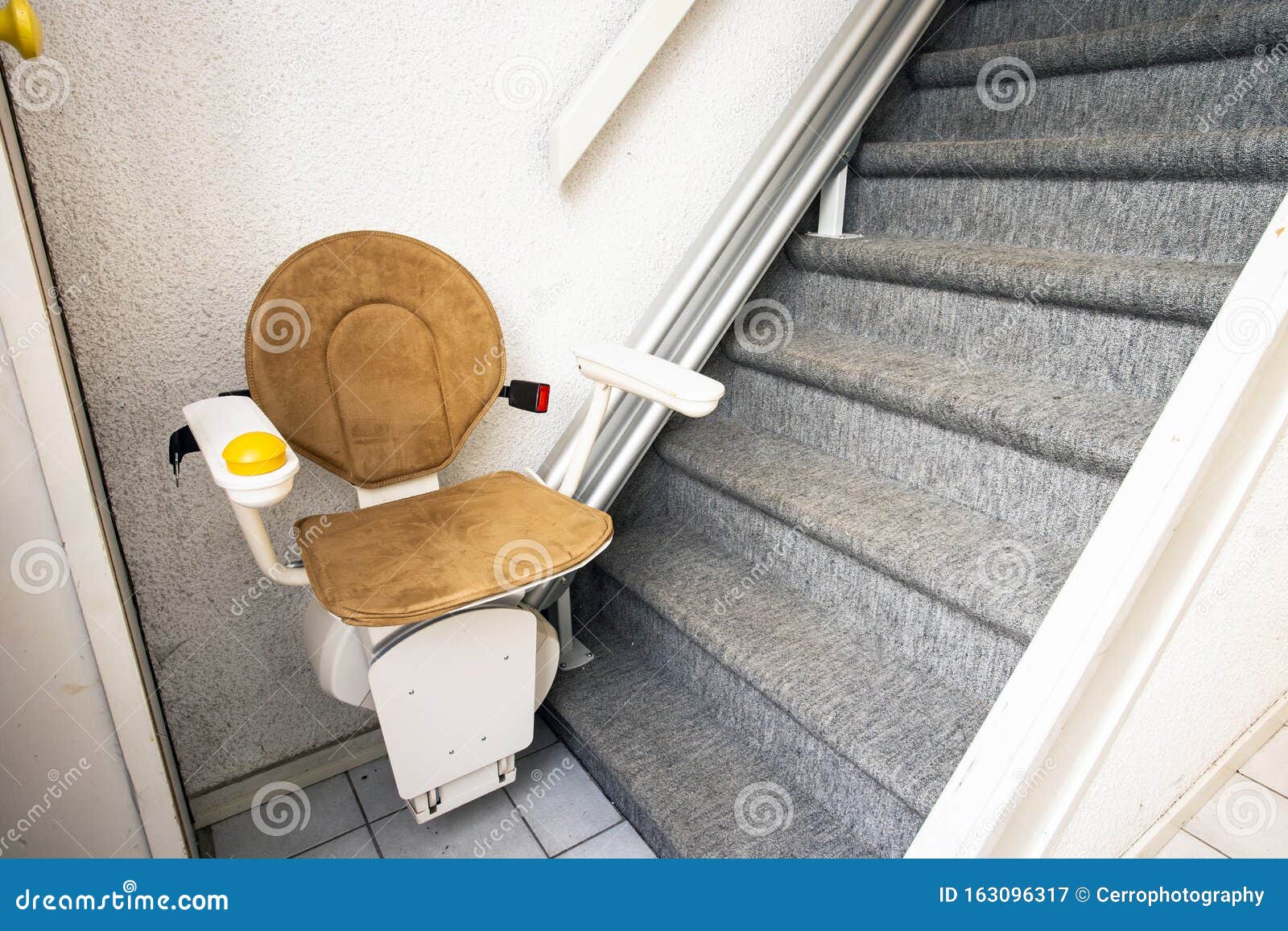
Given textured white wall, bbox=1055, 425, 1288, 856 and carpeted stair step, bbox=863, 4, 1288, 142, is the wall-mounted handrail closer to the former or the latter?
carpeted stair step, bbox=863, 4, 1288, 142

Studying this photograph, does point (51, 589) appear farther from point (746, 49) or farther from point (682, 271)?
point (746, 49)

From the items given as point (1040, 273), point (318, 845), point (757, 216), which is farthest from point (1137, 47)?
point (318, 845)

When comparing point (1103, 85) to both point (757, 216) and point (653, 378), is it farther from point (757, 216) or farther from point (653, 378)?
point (653, 378)

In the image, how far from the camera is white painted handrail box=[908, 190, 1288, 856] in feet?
2.88

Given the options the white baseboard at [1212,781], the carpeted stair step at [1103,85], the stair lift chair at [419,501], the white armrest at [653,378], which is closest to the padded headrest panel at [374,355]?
the stair lift chair at [419,501]

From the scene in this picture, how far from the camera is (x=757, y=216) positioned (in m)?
1.85

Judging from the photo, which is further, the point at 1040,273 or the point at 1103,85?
the point at 1103,85

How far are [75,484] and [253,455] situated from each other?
0.77ft

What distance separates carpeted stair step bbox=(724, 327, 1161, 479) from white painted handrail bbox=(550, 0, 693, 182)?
2.09ft

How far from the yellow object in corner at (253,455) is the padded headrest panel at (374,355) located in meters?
0.35

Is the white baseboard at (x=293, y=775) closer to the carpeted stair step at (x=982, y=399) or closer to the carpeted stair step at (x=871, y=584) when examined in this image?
the carpeted stair step at (x=871, y=584)

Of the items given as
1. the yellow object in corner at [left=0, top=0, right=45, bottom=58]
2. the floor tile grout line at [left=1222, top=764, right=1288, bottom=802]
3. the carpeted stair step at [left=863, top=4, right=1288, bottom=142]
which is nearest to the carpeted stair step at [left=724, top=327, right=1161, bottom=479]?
the carpeted stair step at [left=863, top=4, right=1288, bottom=142]

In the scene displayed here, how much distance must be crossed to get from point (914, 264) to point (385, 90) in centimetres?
110

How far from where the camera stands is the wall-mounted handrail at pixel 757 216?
1.77 metres
